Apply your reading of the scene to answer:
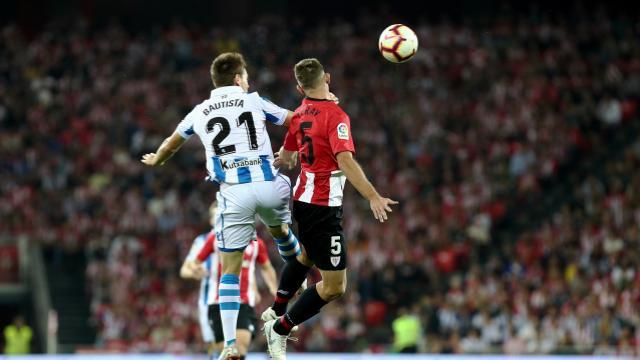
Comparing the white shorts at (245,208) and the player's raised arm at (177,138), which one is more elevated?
the player's raised arm at (177,138)

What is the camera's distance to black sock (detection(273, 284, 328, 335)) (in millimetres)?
9969

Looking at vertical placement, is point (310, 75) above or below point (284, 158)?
above

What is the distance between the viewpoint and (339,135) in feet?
31.4

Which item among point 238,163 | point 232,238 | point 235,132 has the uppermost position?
point 235,132

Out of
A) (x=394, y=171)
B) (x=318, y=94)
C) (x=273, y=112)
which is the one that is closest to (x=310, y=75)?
(x=318, y=94)

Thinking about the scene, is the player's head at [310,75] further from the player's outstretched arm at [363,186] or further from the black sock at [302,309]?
the black sock at [302,309]

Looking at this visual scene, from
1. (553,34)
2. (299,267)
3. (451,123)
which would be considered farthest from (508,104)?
(299,267)

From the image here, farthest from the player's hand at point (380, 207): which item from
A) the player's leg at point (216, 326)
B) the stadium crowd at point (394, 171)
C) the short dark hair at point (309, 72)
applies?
A: the stadium crowd at point (394, 171)

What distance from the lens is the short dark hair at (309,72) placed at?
32.0 ft

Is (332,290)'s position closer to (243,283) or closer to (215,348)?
(243,283)

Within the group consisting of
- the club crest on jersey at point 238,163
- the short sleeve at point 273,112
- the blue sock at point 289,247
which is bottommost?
the blue sock at point 289,247

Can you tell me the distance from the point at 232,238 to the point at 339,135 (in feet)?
4.36

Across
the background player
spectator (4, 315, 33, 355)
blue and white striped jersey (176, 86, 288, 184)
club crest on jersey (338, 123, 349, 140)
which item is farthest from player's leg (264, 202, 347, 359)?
spectator (4, 315, 33, 355)

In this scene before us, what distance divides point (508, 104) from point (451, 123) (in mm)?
1452
